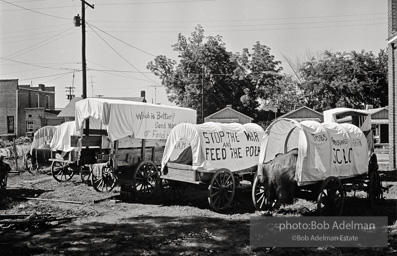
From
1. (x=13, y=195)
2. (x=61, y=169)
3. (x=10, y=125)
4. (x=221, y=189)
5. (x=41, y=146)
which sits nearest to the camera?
(x=221, y=189)

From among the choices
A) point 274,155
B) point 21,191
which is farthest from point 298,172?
point 21,191

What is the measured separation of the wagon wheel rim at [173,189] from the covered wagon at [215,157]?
0.17m

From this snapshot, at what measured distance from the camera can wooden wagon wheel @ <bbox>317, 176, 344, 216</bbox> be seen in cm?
838

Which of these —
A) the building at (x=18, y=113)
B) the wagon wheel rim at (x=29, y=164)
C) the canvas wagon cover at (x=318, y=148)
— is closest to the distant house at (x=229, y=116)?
the building at (x=18, y=113)

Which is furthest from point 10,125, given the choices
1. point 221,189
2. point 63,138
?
point 221,189

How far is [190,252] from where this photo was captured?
657cm

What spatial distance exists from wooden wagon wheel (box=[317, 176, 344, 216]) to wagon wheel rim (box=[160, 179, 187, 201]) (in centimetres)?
447

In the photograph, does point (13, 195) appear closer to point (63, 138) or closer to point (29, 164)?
point (63, 138)

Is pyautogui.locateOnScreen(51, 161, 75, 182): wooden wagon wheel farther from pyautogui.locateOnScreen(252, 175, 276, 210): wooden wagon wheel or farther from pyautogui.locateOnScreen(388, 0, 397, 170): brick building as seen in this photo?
pyautogui.locateOnScreen(388, 0, 397, 170): brick building

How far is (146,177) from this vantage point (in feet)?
40.4

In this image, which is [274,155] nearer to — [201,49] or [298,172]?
[298,172]

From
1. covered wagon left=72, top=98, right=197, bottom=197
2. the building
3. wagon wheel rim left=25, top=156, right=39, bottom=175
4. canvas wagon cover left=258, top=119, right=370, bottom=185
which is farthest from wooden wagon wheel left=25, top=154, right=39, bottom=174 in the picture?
the building

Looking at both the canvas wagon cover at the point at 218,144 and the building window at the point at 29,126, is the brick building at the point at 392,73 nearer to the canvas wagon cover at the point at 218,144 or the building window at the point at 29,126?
the canvas wagon cover at the point at 218,144

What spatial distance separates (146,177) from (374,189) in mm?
7193
